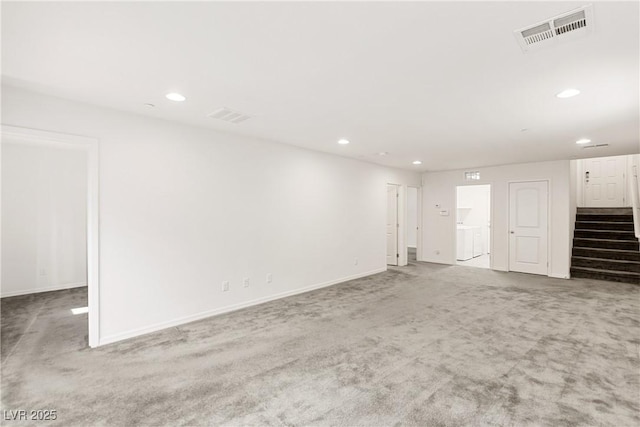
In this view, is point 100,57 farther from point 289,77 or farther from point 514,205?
point 514,205

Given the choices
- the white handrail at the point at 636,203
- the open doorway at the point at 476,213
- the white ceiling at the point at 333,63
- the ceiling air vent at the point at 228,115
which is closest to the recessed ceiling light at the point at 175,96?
the white ceiling at the point at 333,63

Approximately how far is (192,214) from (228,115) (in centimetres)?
135

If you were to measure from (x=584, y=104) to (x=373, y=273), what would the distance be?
476 centimetres

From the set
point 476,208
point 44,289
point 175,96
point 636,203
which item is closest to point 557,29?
point 175,96

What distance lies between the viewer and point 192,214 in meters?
4.00

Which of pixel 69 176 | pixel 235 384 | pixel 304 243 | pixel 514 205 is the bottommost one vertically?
pixel 235 384

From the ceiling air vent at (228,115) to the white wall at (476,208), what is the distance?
335 inches

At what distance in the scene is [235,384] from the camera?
8.34 ft

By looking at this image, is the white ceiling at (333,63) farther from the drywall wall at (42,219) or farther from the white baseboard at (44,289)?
the white baseboard at (44,289)

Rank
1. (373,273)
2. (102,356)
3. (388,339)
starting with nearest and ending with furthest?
(102,356)
(388,339)
(373,273)

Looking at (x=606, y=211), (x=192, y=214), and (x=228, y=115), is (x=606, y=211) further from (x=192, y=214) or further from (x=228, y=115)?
(x=192, y=214)

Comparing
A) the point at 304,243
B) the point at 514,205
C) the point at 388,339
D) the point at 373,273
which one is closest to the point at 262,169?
the point at 304,243

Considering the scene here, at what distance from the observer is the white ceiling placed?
1759 millimetres

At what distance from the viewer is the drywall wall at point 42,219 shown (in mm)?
5105
